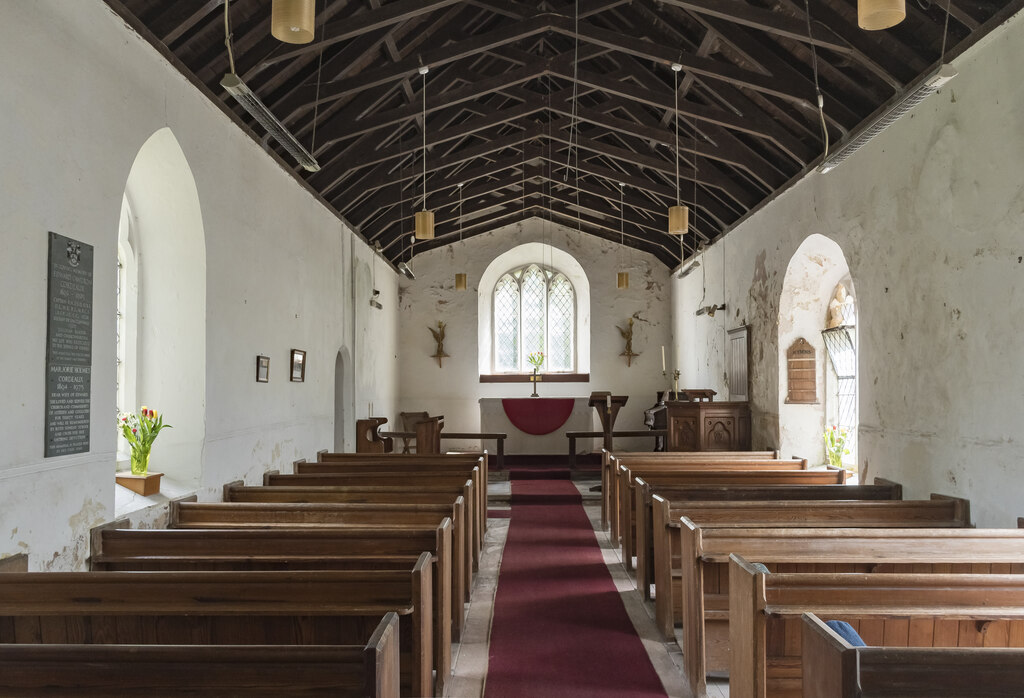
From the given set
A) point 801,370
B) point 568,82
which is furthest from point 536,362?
point 801,370

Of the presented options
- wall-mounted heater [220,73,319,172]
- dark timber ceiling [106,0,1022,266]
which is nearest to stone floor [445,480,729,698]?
wall-mounted heater [220,73,319,172]

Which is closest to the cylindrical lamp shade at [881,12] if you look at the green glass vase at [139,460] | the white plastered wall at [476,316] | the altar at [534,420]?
the green glass vase at [139,460]

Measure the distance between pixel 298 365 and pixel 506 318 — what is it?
7.23 metres

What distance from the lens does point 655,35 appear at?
7.09 metres

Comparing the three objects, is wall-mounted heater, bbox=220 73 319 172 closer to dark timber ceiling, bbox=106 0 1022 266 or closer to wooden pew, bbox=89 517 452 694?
dark timber ceiling, bbox=106 0 1022 266

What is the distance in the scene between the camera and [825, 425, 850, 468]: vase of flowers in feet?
25.5

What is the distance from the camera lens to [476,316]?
14055 millimetres

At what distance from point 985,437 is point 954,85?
85.9 inches

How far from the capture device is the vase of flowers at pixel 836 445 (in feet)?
25.5

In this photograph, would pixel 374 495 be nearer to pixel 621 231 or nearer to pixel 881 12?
pixel 881 12

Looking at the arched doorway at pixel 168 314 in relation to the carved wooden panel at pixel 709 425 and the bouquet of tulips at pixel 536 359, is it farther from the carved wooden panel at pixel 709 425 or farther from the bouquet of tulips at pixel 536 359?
the bouquet of tulips at pixel 536 359

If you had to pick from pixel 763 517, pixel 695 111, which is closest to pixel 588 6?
pixel 695 111

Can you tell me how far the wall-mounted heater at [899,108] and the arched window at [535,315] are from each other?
362 inches

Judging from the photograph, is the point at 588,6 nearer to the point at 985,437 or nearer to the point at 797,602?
the point at 985,437
